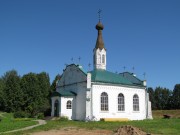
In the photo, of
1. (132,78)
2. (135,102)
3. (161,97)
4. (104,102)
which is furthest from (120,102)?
(161,97)

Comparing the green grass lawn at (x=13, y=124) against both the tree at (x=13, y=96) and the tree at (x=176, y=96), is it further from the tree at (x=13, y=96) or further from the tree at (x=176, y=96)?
the tree at (x=176, y=96)

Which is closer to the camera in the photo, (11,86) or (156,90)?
(11,86)

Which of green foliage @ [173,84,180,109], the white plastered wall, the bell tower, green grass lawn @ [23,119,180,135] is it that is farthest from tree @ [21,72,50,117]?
green foliage @ [173,84,180,109]

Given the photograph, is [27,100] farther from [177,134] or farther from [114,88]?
[177,134]

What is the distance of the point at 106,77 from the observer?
39156mm

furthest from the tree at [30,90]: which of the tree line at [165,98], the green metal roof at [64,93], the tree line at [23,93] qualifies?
the tree line at [165,98]

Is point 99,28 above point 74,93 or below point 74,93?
above

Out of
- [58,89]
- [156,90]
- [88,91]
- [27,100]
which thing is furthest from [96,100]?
[156,90]

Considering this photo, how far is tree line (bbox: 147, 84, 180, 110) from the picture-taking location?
8456 cm

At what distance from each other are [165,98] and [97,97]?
54.9 m

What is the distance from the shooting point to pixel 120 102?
129 feet

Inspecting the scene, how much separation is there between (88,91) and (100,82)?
200 cm

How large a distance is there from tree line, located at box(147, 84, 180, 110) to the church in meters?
44.4

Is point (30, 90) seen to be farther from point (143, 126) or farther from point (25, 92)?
point (143, 126)
